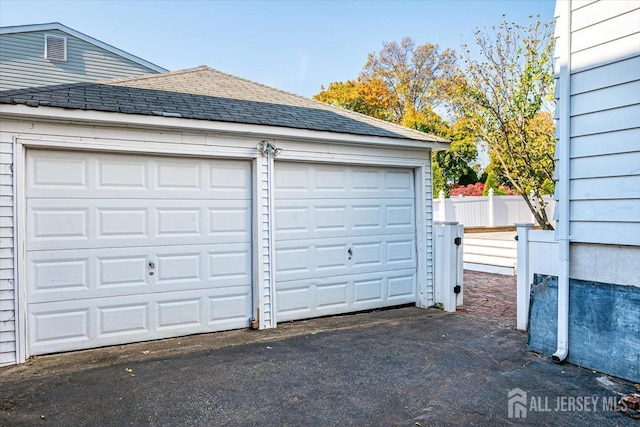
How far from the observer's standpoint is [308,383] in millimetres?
3619

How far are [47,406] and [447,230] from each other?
531 centimetres

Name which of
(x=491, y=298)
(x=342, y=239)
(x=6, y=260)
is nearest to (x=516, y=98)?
(x=491, y=298)

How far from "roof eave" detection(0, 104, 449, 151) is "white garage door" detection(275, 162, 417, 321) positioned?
1.49 ft

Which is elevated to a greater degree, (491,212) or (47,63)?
(47,63)

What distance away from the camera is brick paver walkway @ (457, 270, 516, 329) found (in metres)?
5.89

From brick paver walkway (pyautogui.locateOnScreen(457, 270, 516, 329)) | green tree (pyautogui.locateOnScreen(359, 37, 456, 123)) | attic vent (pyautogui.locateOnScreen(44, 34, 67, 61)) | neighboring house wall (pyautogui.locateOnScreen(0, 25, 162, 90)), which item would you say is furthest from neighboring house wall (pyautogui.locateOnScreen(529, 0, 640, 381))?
green tree (pyautogui.locateOnScreen(359, 37, 456, 123))

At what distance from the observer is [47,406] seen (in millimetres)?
3184

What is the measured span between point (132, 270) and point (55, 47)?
27.7 ft

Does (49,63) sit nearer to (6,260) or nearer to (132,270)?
(6,260)

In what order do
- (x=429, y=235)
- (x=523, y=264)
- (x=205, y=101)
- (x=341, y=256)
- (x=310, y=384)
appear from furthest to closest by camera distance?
(x=429, y=235) < (x=341, y=256) < (x=205, y=101) < (x=523, y=264) < (x=310, y=384)

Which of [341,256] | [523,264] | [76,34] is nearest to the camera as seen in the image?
[523,264]

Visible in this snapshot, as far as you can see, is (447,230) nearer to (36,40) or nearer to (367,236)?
(367,236)

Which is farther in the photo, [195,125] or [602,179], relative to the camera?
[195,125]

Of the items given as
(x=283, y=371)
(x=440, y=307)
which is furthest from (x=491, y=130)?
(x=283, y=371)
